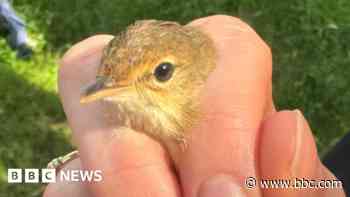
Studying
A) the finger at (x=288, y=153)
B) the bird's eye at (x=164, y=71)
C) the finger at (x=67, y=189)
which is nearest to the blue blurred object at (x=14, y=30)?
the finger at (x=67, y=189)

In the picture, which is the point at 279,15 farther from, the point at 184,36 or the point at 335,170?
the point at 184,36

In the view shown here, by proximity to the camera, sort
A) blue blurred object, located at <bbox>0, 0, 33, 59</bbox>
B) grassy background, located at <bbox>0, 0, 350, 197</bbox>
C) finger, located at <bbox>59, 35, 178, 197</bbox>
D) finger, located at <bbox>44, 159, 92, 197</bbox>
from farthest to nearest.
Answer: blue blurred object, located at <bbox>0, 0, 33, 59</bbox> < grassy background, located at <bbox>0, 0, 350, 197</bbox> < finger, located at <bbox>44, 159, 92, 197</bbox> < finger, located at <bbox>59, 35, 178, 197</bbox>

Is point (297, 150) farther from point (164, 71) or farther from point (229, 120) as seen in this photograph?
point (164, 71)

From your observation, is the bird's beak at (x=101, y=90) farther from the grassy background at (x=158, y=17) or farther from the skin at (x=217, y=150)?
the grassy background at (x=158, y=17)

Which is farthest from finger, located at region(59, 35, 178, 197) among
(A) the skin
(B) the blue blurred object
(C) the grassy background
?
(B) the blue blurred object

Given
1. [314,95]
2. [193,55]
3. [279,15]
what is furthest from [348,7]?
[193,55]

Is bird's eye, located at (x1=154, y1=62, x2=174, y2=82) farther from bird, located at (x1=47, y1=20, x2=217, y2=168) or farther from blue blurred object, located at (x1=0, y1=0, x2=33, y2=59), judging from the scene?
blue blurred object, located at (x1=0, y1=0, x2=33, y2=59)
